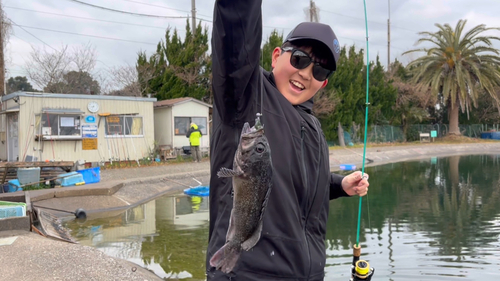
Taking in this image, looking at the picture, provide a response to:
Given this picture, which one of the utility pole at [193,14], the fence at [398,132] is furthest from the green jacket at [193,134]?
the fence at [398,132]

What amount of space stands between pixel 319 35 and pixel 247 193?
91 cm

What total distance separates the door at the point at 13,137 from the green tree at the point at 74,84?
41.9 ft

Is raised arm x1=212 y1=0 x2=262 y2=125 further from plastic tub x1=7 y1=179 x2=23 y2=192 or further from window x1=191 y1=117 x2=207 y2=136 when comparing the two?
window x1=191 y1=117 x2=207 y2=136

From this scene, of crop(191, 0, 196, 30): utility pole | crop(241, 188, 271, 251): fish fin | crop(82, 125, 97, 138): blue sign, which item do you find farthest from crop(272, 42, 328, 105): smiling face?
crop(191, 0, 196, 30): utility pole

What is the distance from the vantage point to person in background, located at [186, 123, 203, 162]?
2105 centimetres

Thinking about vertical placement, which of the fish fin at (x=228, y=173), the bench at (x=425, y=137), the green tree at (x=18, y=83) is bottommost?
the bench at (x=425, y=137)

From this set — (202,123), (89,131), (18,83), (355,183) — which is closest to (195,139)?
(202,123)

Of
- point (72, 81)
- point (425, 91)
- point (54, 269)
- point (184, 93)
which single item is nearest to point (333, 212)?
point (54, 269)

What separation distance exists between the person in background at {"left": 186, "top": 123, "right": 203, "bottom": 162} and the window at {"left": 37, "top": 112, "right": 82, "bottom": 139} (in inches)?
188

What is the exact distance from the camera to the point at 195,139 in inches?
838

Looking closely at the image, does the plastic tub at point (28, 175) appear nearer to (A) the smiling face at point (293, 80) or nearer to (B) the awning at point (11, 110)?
(B) the awning at point (11, 110)

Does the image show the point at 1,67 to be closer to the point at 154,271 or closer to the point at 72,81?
the point at 72,81

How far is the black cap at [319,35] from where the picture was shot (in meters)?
2.29

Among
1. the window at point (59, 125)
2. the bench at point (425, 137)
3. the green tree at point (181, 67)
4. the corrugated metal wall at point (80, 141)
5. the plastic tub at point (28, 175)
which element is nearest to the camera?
the plastic tub at point (28, 175)
